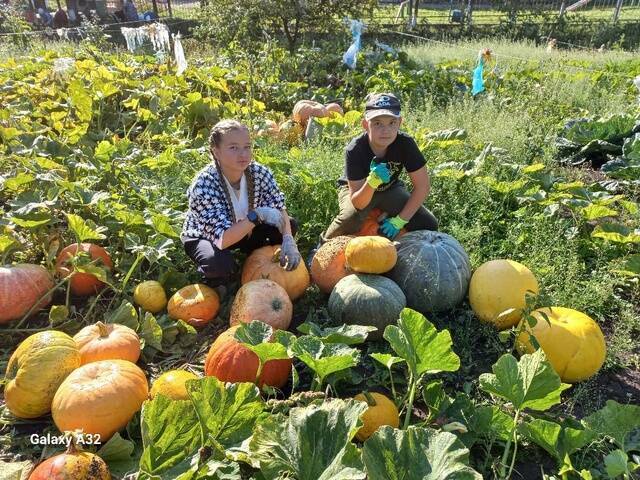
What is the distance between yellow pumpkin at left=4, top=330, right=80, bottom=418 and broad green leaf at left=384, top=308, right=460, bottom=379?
1379mm

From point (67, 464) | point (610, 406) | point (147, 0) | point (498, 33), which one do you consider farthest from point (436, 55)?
point (147, 0)

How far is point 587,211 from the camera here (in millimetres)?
3344

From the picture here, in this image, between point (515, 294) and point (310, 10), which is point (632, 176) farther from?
point (310, 10)

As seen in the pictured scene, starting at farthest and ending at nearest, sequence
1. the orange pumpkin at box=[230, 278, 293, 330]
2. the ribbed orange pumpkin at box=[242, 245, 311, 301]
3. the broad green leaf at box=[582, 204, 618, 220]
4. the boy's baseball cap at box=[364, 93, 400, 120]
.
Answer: the broad green leaf at box=[582, 204, 618, 220] < the boy's baseball cap at box=[364, 93, 400, 120] < the ribbed orange pumpkin at box=[242, 245, 311, 301] < the orange pumpkin at box=[230, 278, 293, 330]

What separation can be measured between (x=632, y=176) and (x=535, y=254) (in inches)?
75.5

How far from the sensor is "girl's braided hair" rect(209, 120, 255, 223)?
2.84 metres

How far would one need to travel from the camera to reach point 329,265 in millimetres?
3035

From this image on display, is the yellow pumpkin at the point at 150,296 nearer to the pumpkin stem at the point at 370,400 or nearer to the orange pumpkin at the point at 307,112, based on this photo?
the pumpkin stem at the point at 370,400

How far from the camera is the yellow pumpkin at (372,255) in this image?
280 centimetres

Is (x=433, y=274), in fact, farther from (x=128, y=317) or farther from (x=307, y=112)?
(x=307, y=112)

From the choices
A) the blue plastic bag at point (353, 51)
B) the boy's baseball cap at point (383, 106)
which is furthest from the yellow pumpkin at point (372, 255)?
the blue plastic bag at point (353, 51)

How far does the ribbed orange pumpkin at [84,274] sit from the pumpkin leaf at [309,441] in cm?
183

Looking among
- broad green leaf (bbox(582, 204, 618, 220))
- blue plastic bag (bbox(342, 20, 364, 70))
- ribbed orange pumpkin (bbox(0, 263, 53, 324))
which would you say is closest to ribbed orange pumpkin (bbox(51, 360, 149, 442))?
ribbed orange pumpkin (bbox(0, 263, 53, 324))

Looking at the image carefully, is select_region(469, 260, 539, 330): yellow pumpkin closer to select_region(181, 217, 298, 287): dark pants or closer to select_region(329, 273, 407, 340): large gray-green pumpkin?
select_region(329, 273, 407, 340): large gray-green pumpkin
